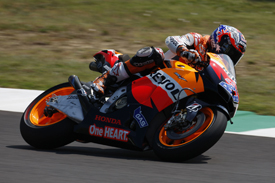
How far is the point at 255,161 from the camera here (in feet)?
16.8

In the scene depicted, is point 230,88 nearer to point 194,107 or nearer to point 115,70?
point 194,107

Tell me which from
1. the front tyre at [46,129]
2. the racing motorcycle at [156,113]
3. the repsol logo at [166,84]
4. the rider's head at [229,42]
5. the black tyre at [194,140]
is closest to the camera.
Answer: the black tyre at [194,140]

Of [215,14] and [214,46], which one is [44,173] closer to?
[214,46]

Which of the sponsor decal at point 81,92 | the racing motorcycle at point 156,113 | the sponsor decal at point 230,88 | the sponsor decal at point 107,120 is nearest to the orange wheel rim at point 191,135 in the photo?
the racing motorcycle at point 156,113

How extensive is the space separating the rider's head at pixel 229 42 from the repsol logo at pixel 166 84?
2.63 feet

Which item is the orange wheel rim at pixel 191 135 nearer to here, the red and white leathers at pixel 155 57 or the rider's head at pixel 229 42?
the red and white leathers at pixel 155 57

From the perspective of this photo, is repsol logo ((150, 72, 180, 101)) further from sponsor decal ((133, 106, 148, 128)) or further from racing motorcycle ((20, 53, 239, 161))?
sponsor decal ((133, 106, 148, 128))

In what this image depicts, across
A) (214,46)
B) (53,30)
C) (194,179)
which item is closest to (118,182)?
(194,179)

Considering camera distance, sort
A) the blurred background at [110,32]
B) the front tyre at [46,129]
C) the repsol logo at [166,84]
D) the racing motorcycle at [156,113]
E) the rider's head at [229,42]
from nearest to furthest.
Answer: the racing motorcycle at [156,113]
the repsol logo at [166,84]
the front tyre at [46,129]
the rider's head at [229,42]
the blurred background at [110,32]

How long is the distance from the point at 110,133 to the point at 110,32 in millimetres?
10354

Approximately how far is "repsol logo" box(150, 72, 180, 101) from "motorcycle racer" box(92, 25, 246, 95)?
0.64 feet

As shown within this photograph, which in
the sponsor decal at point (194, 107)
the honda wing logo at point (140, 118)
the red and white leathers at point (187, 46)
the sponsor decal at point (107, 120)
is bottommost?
the sponsor decal at point (107, 120)

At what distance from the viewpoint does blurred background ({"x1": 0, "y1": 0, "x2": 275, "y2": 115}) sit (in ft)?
35.3

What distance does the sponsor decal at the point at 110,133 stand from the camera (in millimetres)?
5016
